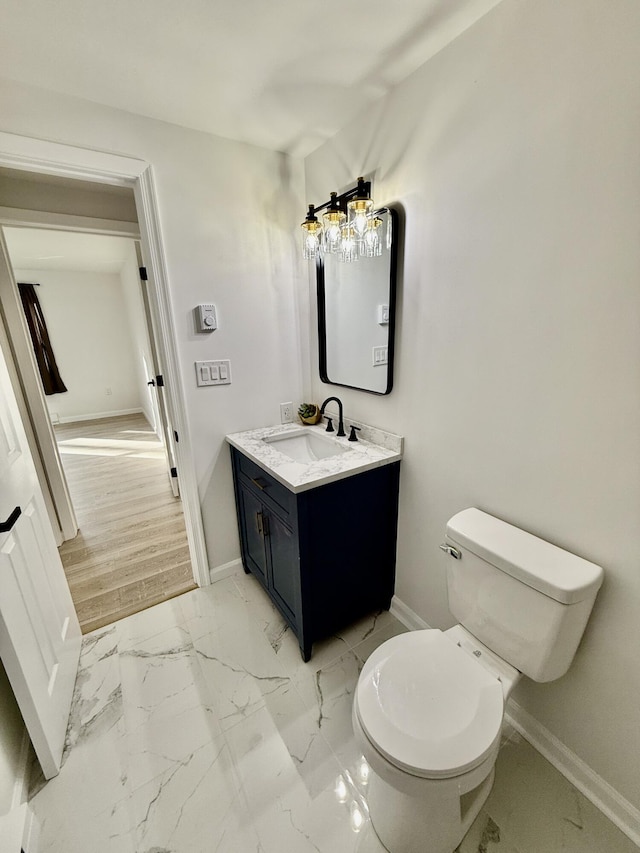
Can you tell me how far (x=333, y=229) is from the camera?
4.83 feet

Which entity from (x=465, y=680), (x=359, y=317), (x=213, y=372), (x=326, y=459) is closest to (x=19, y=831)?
(x=465, y=680)

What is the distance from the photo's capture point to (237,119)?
1.48 metres

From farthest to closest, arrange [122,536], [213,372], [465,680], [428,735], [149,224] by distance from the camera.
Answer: [122,536] → [213,372] → [149,224] → [465,680] → [428,735]

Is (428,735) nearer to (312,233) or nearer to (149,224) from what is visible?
(312,233)

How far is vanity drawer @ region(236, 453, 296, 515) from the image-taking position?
4.47 ft

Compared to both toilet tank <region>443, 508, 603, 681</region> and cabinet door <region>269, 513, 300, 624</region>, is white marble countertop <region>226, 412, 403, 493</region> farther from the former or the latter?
toilet tank <region>443, 508, 603, 681</region>

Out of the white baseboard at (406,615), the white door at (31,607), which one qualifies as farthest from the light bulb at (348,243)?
the white baseboard at (406,615)

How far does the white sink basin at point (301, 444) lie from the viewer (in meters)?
1.84

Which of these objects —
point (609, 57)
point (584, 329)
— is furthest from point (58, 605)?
point (609, 57)

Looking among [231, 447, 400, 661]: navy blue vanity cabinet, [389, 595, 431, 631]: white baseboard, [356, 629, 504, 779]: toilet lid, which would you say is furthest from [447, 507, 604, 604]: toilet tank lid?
[389, 595, 431, 631]: white baseboard

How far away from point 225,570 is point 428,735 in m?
1.46

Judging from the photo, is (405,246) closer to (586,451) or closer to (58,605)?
(586,451)

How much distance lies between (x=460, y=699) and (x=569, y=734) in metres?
0.52

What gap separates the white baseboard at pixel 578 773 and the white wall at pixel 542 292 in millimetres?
33
